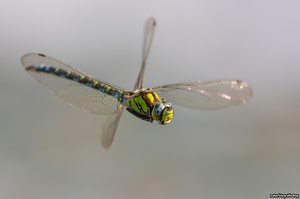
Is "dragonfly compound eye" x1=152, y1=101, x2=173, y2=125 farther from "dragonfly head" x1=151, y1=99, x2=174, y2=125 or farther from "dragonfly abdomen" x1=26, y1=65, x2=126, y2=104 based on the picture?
"dragonfly abdomen" x1=26, y1=65, x2=126, y2=104

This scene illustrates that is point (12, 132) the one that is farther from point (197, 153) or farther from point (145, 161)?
point (197, 153)

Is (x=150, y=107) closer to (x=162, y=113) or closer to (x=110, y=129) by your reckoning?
(x=162, y=113)

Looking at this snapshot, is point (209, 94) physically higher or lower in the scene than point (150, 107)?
higher

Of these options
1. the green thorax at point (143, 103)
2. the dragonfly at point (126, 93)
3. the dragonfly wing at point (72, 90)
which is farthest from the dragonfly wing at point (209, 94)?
the dragonfly wing at point (72, 90)

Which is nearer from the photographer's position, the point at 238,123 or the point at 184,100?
the point at 184,100

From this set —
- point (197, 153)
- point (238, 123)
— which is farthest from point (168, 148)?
point (238, 123)

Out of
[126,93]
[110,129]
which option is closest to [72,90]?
[126,93]

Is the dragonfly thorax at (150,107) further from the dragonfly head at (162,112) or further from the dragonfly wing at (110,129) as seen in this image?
the dragonfly wing at (110,129)
